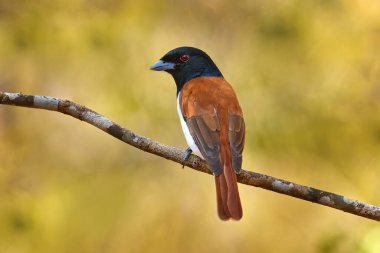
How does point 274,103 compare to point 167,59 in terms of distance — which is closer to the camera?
point 167,59

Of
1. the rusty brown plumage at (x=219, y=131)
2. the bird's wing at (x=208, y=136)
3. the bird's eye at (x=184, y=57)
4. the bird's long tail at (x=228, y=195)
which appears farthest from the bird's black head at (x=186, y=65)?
the bird's long tail at (x=228, y=195)

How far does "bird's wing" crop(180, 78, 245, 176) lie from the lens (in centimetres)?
429

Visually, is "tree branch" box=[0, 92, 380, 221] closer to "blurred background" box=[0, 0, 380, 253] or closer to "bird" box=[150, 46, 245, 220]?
"bird" box=[150, 46, 245, 220]

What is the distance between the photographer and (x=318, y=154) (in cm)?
670

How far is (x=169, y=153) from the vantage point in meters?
4.25

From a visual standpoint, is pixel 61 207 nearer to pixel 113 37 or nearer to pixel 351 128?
pixel 113 37

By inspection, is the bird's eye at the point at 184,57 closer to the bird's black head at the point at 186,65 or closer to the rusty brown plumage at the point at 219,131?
the bird's black head at the point at 186,65

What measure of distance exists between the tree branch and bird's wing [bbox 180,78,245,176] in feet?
0.48

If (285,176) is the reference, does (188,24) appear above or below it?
above

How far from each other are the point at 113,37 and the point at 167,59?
2232 mm

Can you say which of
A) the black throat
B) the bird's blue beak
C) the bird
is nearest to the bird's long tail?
the bird

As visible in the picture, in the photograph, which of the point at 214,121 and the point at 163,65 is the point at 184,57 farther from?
the point at 214,121

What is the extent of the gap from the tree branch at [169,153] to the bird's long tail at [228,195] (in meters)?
0.09

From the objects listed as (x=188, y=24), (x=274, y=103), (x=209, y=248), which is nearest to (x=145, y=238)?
(x=209, y=248)
